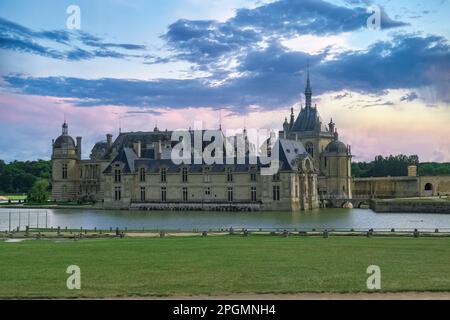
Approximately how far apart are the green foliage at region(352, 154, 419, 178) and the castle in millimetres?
20960

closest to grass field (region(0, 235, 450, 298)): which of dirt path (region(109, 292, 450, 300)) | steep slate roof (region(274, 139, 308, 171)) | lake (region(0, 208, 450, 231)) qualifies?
dirt path (region(109, 292, 450, 300))

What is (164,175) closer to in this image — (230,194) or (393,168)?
(230,194)

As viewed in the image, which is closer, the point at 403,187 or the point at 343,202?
the point at 343,202

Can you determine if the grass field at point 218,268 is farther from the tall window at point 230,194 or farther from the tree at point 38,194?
the tree at point 38,194

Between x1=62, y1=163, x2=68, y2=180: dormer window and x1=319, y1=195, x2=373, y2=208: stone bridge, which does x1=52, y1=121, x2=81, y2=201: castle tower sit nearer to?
x1=62, y1=163, x2=68, y2=180: dormer window

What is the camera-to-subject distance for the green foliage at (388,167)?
351 feet

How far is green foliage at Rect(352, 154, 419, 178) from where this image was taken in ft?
351

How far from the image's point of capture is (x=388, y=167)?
108 m

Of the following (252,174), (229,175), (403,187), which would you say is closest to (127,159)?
(229,175)

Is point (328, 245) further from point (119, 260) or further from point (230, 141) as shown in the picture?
point (230, 141)

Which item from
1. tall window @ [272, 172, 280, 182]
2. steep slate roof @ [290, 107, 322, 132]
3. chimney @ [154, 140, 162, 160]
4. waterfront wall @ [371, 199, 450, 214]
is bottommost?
waterfront wall @ [371, 199, 450, 214]

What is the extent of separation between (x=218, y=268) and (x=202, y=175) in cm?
5562
